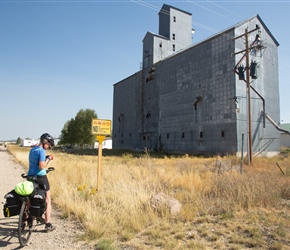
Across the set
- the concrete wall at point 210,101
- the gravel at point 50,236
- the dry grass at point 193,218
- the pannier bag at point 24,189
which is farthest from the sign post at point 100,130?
the concrete wall at point 210,101

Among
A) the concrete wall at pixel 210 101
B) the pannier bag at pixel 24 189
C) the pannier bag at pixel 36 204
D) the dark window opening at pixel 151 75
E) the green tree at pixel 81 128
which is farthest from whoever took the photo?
the green tree at pixel 81 128

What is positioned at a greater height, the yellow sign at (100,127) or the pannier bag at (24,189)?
the yellow sign at (100,127)

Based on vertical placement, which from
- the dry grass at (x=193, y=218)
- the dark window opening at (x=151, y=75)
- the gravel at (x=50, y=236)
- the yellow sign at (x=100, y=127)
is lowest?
the gravel at (x=50, y=236)

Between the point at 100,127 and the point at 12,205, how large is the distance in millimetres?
4587

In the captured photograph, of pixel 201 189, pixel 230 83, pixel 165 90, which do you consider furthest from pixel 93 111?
pixel 201 189

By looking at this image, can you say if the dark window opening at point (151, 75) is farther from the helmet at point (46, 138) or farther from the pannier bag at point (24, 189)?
the pannier bag at point (24, 189)

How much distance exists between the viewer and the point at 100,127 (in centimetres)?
889

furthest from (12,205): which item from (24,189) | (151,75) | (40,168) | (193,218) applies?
(151,75)

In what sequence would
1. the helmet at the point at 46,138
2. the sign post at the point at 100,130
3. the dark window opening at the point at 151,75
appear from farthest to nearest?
the dark window opening at the point at 151,75 → the sign post at the point at 100,130 → the helmet at the point at 46,138

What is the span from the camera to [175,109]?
3394 cm

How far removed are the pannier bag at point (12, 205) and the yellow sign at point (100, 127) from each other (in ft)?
13.9

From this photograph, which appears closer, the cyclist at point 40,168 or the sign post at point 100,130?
the cyclist at point 40,168

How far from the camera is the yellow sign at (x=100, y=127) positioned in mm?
8766

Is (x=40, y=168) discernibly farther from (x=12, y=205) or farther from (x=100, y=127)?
(x=100, y=127)
